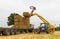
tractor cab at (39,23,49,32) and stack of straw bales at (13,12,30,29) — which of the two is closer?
tractor cab at (39,23,49,32)

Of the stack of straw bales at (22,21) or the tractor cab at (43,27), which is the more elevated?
the stack of straw bales at (22,21)

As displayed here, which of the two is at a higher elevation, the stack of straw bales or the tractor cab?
the stack of straw bales

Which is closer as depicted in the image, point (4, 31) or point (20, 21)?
point (4, 31)

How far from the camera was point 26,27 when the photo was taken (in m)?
42.7

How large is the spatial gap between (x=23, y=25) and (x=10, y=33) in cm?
767

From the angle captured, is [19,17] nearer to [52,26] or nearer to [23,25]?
[23,25]

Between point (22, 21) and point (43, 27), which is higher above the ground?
point (22, 21)

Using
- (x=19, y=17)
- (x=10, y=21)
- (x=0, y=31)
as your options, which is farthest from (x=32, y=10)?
(x=10, y=21)

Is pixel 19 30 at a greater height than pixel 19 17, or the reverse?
pixel 19 17

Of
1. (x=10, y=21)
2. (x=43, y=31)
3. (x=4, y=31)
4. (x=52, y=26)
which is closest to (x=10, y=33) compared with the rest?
(x=4, y=31)

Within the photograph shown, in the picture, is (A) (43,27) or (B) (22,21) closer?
(A) (43,27)

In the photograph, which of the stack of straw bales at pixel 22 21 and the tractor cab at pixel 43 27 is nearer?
the tractor cab at pixel 43 27

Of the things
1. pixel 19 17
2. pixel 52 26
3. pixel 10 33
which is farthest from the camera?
pixel 19 17

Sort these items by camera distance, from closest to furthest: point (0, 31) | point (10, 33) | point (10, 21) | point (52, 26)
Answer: point (0, 31) → point (10, 33) → point (52, 26) → point (10, 21)
